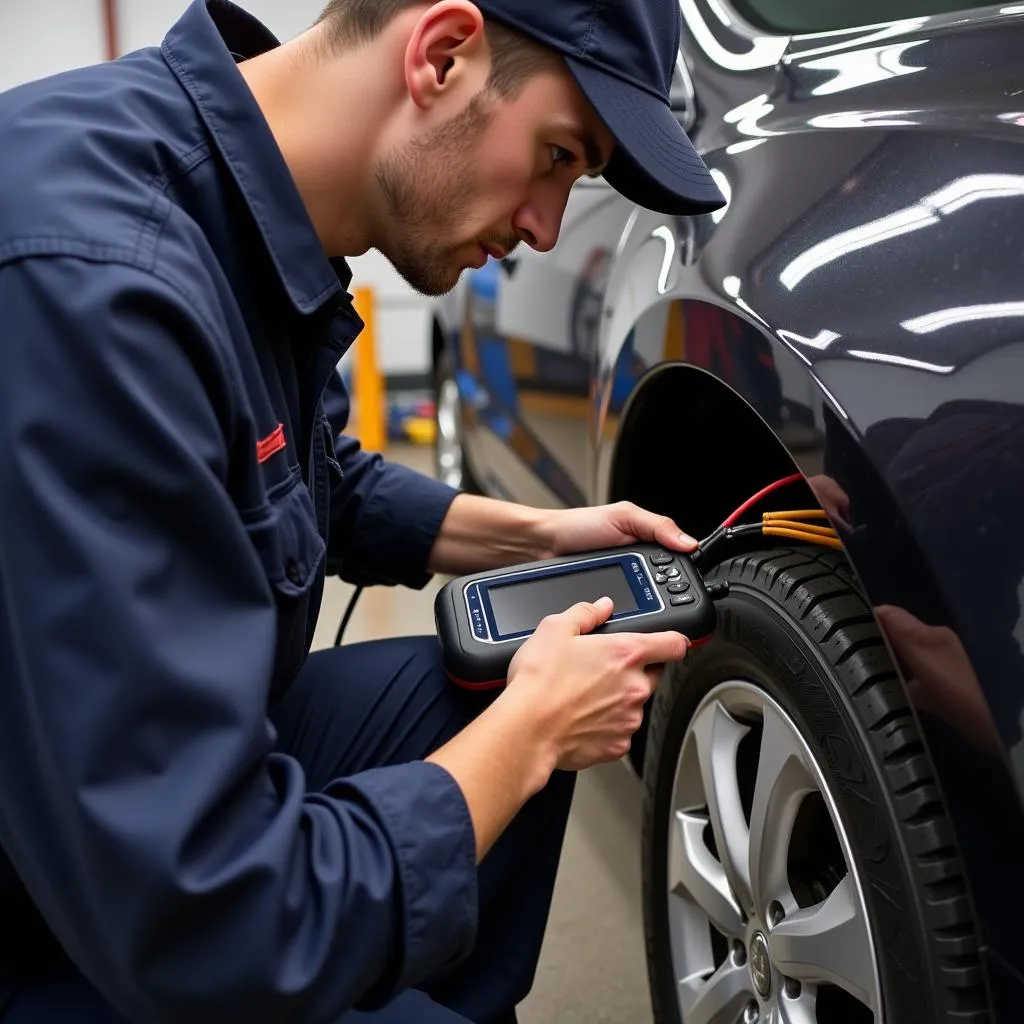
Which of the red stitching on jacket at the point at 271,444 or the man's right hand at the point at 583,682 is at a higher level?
the red stitching on jacket at the point at 271,444

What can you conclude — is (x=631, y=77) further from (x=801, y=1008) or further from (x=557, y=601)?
(x=801, y=1008)

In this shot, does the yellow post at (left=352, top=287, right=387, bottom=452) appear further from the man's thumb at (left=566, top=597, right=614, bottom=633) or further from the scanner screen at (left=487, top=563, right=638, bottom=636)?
the man's thumb at (left=566, top=597, right=614, bottom=633)

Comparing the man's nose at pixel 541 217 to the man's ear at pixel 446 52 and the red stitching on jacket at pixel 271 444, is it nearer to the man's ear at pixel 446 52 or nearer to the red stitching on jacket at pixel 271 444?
the man's ear at pixel 446 52

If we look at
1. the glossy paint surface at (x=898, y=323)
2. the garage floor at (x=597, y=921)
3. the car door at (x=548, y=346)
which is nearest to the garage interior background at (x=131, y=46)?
the car door at (x=548, y=346)

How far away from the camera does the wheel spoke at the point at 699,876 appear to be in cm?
108

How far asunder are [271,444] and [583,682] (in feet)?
0.95

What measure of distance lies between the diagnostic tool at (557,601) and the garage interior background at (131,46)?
4.23 m

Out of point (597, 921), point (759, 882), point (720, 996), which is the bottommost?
point (597, 921)

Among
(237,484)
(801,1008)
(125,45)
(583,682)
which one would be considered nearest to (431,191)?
(237,484)

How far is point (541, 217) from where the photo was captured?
0.92 metres

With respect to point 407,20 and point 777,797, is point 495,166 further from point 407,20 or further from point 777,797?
point 777,797

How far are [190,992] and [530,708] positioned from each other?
11.8 inches

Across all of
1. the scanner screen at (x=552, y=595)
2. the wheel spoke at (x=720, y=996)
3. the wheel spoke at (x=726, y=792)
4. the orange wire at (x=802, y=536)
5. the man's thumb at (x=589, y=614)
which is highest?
the orange wire at (x=802, y=536)

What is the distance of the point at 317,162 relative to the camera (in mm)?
874
